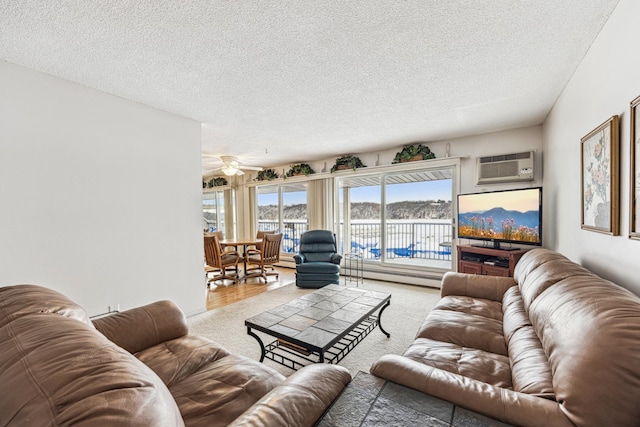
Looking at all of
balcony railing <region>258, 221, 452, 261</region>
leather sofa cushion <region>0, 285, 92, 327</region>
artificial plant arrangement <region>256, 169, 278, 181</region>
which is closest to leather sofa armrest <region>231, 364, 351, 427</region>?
leather sofa cushion <region>0, 285, 92, 327</region>

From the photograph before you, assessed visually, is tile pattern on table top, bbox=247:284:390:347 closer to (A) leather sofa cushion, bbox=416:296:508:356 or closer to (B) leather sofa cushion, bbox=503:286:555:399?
(A) leather sofa cushion, bbox=416:296:508:356

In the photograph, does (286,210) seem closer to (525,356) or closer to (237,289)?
(237,289)

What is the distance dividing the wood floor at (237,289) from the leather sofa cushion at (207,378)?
7.04 ft

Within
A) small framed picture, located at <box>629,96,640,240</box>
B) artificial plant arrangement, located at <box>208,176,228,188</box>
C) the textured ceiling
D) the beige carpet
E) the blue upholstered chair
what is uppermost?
the textured ceiling

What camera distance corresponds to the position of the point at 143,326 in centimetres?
159

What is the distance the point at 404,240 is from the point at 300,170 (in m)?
2.75

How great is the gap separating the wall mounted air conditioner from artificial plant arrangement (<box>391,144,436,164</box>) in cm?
75

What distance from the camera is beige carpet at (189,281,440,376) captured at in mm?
2355

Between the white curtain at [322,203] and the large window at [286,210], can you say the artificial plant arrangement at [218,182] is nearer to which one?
the large window at [286,210]

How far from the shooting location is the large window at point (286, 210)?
6551mm

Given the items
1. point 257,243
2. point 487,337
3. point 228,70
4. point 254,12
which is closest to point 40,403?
point 254,12

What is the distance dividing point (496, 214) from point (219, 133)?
155 inches

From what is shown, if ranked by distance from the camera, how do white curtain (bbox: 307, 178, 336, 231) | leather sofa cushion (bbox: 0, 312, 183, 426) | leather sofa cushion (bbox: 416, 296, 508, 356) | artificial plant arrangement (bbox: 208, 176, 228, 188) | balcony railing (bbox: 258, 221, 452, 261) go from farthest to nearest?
artificial plant arrangement (bbox: 208, 176, 228, 188) < white curtain (bbox: 307, 178, 336, 231) < balcony railing (bbox: 258, 221, 452, 261) < leather sofa cushion (bbox: 416, 296, 508, 356) < leather sofa cushion (bbox: 0, 312, 183, 426)

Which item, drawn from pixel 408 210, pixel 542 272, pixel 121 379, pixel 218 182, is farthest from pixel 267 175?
pixel 121 379
